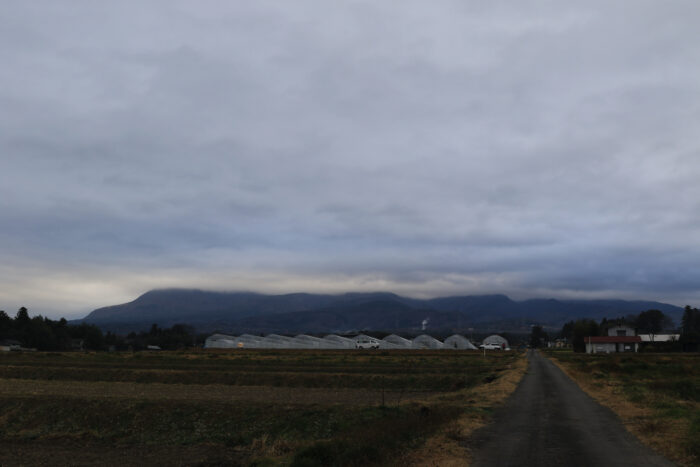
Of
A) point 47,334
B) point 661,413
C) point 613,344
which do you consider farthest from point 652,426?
point 47,334

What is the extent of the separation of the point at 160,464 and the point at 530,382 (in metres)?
35.6

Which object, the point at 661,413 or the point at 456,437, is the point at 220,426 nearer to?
the point at 456,437

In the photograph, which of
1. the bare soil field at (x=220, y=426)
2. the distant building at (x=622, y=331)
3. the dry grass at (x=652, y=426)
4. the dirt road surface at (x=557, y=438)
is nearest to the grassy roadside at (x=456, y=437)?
the bare soil field at (x=220, y=426)

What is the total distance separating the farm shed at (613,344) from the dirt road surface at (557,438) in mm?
128955

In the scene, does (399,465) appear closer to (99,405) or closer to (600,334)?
(99,405)

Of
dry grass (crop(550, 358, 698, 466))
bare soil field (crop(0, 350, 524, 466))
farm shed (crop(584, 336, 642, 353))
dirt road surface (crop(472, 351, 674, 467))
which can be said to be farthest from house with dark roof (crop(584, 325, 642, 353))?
dirt road surface (crop(472, 351, 674, 467))

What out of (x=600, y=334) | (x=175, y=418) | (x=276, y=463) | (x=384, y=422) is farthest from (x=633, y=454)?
(x=600, y=334)

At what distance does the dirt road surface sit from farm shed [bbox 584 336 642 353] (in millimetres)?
128955

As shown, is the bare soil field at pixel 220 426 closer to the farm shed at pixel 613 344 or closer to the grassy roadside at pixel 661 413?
the grassy roadside at pixel 661 413

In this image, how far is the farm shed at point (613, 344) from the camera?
148 m

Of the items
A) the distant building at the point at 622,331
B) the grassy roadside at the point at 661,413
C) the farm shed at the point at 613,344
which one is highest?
the grassy roadside at the point at 661,413

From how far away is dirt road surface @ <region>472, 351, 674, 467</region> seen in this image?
679 inches

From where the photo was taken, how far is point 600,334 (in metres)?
174

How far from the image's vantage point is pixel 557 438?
69.5 ft
